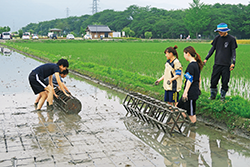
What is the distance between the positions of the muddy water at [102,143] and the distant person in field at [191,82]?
505 mm

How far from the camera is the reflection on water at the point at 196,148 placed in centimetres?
418

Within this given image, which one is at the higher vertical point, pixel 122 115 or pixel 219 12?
pixel 219 12

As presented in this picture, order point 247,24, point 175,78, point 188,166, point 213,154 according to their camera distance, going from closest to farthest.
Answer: point 188,166
point 213,154
point 175,78
point 247,24

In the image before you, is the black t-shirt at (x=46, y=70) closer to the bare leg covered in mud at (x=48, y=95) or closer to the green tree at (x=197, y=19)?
the bare leg covered in mud at (x=48, y=95)

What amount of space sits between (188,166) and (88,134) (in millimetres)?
2074

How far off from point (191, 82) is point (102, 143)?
6.59ft

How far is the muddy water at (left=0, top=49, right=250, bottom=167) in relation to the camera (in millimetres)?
4148

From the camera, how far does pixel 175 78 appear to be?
228 inches

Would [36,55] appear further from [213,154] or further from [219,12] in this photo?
[219,12]

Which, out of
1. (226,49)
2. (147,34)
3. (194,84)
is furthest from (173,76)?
(147,34)

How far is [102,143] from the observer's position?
15.9 feet

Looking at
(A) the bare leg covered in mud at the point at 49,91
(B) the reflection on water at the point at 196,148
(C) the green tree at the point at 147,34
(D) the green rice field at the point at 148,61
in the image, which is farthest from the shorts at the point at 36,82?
(C) the green tree at the point at 147,34

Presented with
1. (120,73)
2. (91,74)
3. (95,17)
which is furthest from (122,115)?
(95,17)

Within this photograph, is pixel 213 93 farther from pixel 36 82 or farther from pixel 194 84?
pixel 36 82
